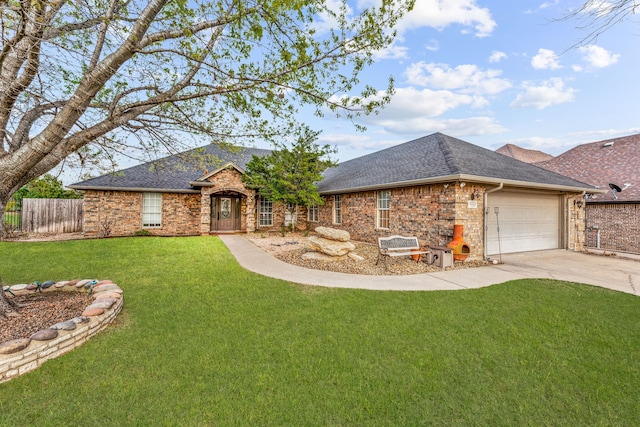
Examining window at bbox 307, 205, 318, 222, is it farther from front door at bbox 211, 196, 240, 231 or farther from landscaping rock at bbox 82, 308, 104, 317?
landscaping rock at bbox 82, 308, 104, 317

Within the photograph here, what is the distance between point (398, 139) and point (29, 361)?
18666 mm

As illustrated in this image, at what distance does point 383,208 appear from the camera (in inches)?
460

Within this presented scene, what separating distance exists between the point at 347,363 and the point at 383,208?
9.15 m

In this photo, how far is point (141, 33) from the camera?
3.41 m

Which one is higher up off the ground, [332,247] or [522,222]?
[522,222]

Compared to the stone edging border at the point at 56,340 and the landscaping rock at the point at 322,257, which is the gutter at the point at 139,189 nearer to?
the landscaping rock at the point at 322,257

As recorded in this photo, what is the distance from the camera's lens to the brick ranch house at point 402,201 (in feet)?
29.4

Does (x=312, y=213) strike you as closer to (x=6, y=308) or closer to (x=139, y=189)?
(x=139, y=189)

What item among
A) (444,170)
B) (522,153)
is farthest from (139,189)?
(522,153)

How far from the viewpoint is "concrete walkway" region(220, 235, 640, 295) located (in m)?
6.15

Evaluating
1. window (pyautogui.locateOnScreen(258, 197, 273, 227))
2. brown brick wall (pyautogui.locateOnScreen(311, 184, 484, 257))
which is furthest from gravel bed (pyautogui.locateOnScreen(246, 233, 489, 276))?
window (pyautogui.locateOnScreen(258, 197, 273, 227))

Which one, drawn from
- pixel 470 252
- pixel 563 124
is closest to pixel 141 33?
pixel 470 252

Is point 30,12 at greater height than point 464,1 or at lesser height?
lesser

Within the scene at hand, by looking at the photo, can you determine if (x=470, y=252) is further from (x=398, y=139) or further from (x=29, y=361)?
(x=398, y=139)
